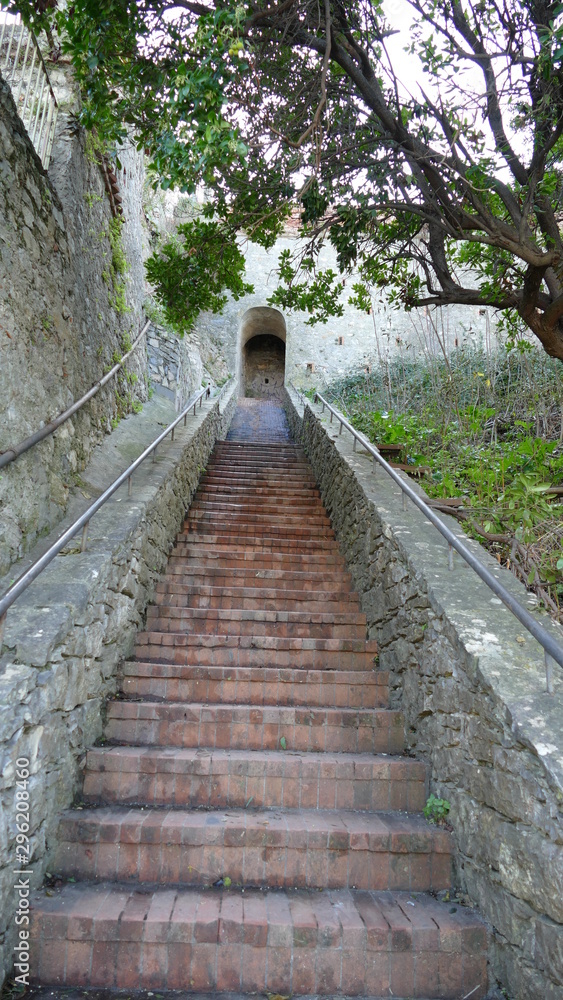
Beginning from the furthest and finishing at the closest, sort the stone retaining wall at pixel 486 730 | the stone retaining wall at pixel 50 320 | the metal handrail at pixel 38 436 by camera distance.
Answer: the stone retaining wall at pixel 50 320 → the metal handrail at pixel 38 436 → the stone retaining wall at pixel 486 730

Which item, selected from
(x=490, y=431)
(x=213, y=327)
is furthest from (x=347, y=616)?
(x=213, y=327)

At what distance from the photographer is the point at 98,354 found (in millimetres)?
4988

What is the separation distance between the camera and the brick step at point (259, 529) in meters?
5.03

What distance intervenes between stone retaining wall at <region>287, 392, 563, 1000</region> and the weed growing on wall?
0.35 meters

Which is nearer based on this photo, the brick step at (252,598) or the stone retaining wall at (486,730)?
the stone retaining wall at (486,730)

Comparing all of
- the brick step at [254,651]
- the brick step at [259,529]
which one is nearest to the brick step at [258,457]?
the brick step at [259,529]

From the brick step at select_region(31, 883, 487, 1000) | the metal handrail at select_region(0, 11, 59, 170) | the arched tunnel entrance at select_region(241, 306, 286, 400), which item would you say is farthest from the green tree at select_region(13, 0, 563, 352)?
the arched tunnel entrance at select_region(241, 306, 286, 400)

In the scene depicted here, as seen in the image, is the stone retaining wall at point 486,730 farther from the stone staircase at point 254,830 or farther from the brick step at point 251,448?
the brick step at point 251,448

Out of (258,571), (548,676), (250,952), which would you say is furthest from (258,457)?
(250,952)

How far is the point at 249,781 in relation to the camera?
8.47ft

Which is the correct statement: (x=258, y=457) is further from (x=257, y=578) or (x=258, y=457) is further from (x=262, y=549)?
(x=257, y=578)

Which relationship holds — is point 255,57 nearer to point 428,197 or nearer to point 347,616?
point 428,197

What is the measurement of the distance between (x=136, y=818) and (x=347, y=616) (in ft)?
6.35

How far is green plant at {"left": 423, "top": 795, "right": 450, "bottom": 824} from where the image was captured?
7.90 ft
